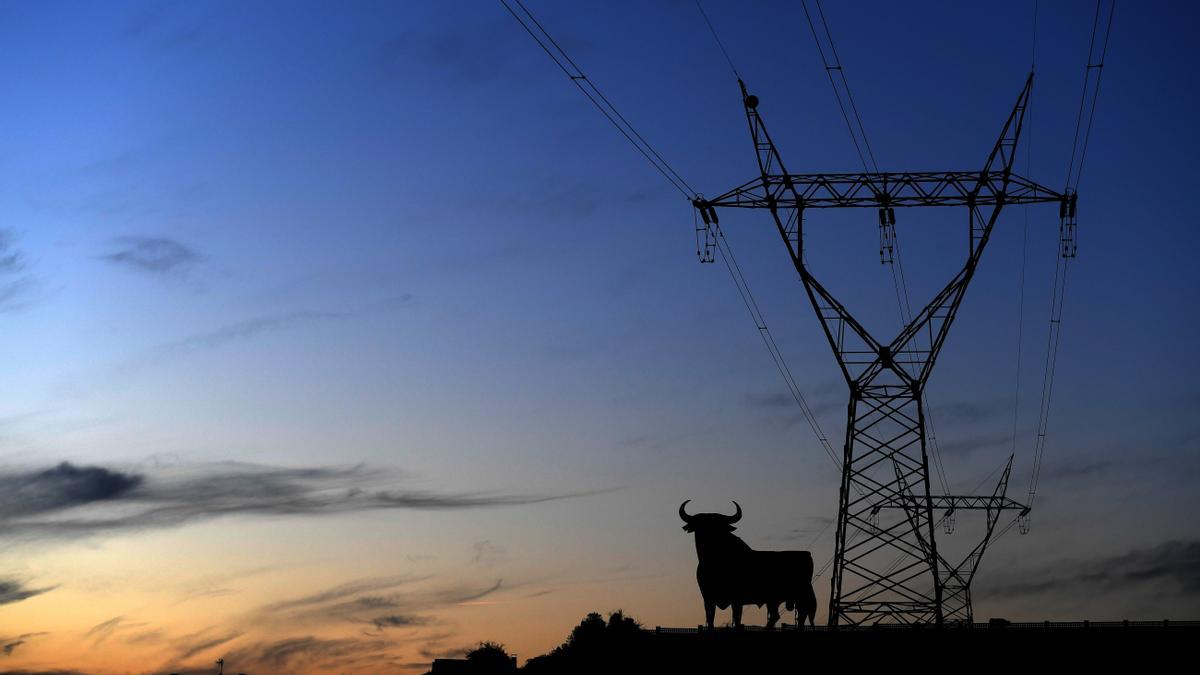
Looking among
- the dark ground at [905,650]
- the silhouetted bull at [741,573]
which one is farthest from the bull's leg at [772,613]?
the dark ground at [905,650]

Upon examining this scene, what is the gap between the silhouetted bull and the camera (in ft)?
136

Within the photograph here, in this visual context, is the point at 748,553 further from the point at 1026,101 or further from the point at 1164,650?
the point at 1026,101

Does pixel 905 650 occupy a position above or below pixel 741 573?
below

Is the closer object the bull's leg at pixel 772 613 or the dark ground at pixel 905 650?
the dark ground at pixel 905 650

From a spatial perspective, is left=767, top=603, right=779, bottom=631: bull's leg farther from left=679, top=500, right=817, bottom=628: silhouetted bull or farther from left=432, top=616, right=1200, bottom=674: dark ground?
left=432, top=616, right=1200, bottom=674: dark ground

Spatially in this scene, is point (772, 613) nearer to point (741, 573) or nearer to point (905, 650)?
point (741, 573)

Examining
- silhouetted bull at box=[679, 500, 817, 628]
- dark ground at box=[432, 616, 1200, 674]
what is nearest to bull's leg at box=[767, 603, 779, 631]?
silhouetted bull at box=[679, 500, 817, 628]

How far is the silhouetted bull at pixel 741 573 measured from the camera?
41531mm

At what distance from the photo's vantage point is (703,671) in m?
35.5

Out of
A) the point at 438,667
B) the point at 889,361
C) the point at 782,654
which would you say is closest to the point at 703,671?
the point at 782,654

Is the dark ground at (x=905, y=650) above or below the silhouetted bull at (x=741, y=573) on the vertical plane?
below

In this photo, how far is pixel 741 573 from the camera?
4162cm

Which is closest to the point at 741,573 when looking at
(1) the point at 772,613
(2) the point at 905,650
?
(1) the point at 772,613

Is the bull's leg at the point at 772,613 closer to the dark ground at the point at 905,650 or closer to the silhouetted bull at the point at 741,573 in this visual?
the silhouetted bull at the point at 741,573
